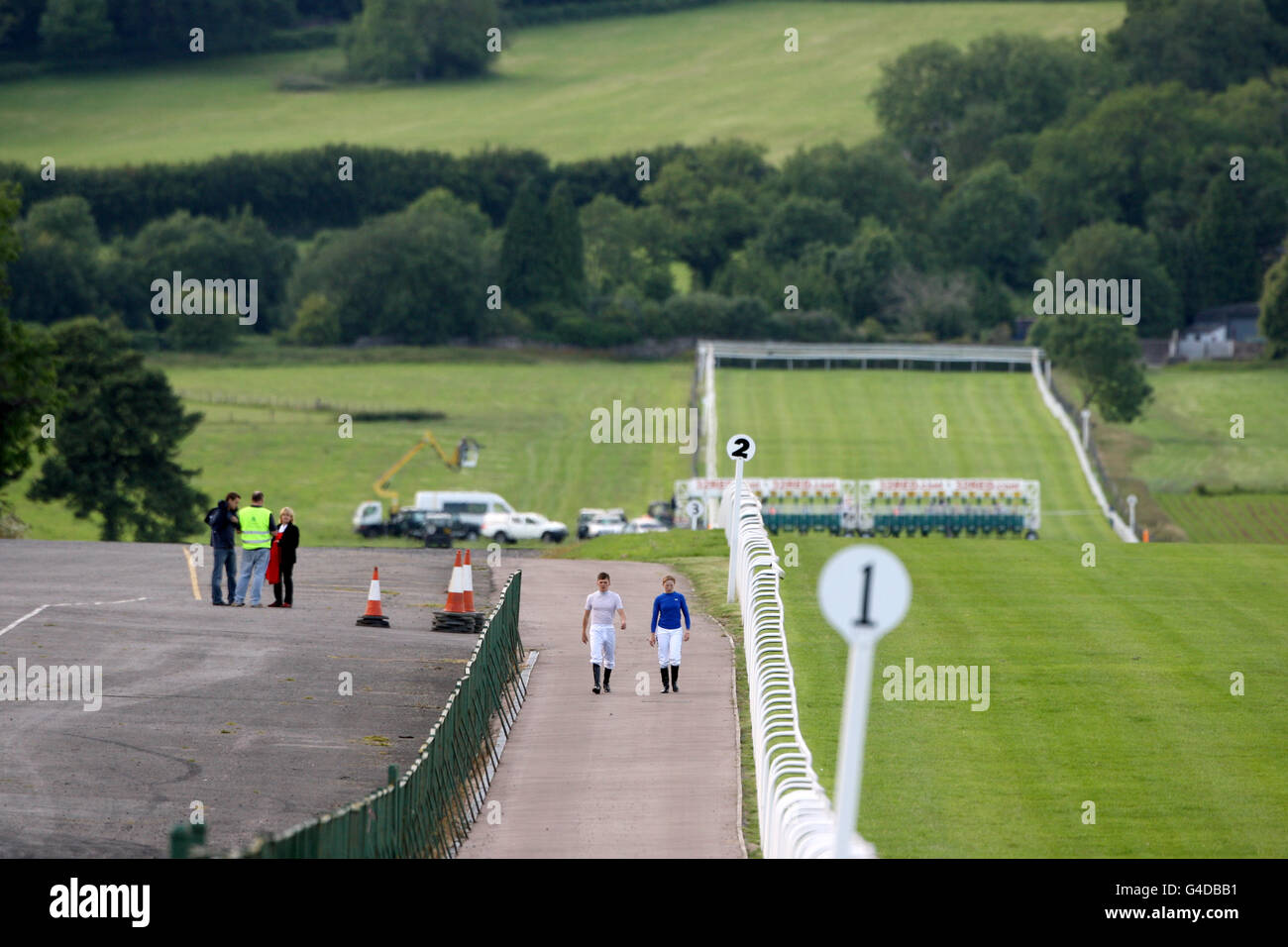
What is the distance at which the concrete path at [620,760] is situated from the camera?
17.5 metres

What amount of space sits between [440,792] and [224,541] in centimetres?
1156

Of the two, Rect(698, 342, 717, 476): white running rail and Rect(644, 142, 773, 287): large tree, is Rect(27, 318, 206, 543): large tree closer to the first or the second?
Rect(698, 342, 717, 476): white running rail

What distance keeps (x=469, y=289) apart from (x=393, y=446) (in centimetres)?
3871

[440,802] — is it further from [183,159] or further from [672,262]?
[183,159]

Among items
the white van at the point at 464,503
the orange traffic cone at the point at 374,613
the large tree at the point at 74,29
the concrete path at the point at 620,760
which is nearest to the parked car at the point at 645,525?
the white van at the point at 464,503

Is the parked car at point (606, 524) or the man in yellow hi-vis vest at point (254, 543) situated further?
the parked car at point (606, 524)

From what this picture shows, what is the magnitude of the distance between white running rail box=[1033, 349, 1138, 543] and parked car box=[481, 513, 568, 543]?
58.2 feet

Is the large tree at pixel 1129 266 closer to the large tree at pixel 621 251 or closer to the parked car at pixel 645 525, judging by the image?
the large tree at pixel 621 251

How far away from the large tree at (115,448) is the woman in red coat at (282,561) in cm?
3365

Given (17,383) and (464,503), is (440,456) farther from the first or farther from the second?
(17,383)

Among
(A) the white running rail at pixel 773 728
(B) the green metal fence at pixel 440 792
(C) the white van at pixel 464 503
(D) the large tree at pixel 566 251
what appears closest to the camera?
(B) the green metal fence at pixel 440 792

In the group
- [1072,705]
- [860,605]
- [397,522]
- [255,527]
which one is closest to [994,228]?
[397,522]

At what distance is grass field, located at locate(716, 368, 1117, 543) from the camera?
7144cm
